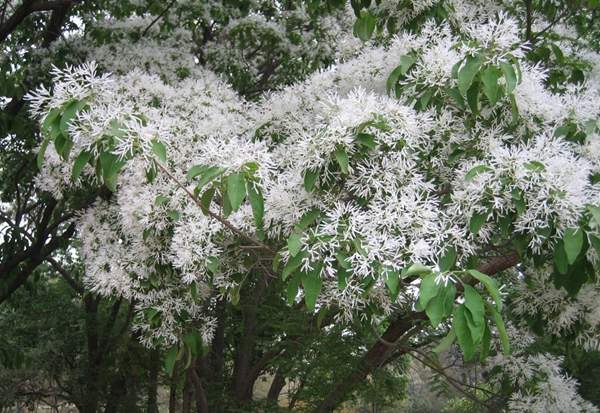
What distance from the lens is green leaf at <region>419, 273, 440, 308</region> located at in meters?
1.74

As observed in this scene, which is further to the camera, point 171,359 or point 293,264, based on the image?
point 171,359

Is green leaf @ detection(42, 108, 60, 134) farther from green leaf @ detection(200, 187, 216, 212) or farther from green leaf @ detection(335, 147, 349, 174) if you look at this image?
green leaf @ detection(335, 147, 349, 174)

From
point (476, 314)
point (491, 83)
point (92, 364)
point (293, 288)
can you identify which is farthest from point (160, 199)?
point (92, 364)

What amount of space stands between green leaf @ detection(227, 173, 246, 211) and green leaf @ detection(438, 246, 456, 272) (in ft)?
2.17

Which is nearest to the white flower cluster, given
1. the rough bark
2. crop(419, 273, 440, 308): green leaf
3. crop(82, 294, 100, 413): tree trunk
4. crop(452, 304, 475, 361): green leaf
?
crop(419, 273, 440, 308): green leaf

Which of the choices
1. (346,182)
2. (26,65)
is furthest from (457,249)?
(26,65)

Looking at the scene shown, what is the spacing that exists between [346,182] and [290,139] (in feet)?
2.95

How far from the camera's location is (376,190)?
2406mm

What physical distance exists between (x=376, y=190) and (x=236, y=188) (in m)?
0.52

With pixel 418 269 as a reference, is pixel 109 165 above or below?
above

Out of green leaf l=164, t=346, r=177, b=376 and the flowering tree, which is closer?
the flowering tree

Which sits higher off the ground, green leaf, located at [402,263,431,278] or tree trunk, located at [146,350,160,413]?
tree trunk, located at [146,350,160,413]

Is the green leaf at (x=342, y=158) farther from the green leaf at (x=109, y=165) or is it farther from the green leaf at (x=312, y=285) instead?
the green leaf at (x=109, y=165)

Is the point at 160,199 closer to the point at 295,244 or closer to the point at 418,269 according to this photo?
the point at 295,244
